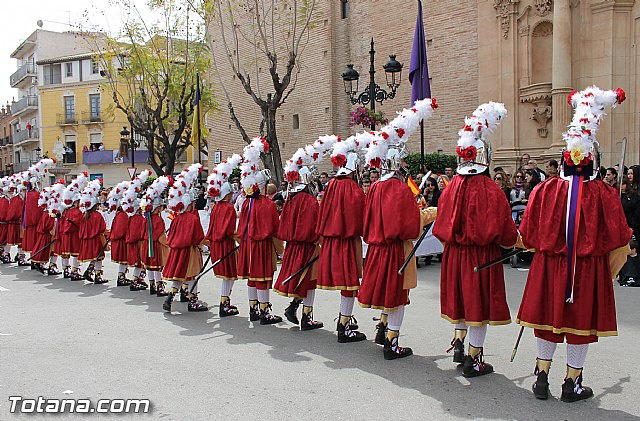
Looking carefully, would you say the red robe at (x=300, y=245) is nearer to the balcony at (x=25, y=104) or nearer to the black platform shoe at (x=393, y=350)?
the black platform shoe at (x=393, y=350)

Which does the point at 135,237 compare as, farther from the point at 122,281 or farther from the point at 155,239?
the point at 122,281

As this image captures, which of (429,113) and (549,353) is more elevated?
(429,113)

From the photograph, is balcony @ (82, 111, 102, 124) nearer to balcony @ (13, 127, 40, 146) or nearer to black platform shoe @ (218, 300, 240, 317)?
balcony @ (13, 127, 40, 146)

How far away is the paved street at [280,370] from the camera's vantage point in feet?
17.2

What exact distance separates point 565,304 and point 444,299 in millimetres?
1291

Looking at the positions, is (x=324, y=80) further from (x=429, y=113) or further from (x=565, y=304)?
(x=565, y=304)

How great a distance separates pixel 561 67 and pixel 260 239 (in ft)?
38.0

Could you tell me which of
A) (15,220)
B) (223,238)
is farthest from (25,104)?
(223,238)

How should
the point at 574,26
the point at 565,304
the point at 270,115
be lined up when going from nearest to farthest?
1. the point at 565,304
2. the point at 574,26
3. the point at 270,115

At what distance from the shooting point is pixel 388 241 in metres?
6.77

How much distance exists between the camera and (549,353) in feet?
17.9

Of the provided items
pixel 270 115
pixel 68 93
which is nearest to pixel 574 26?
pixel 270 115

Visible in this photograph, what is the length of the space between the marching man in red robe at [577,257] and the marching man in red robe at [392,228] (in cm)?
151

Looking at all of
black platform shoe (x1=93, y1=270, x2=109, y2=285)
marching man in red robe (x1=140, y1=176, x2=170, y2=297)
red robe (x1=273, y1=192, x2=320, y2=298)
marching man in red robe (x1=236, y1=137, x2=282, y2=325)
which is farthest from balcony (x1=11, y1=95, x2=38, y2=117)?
red robe (x1=273, y1=192, x2=320, y2=298)
